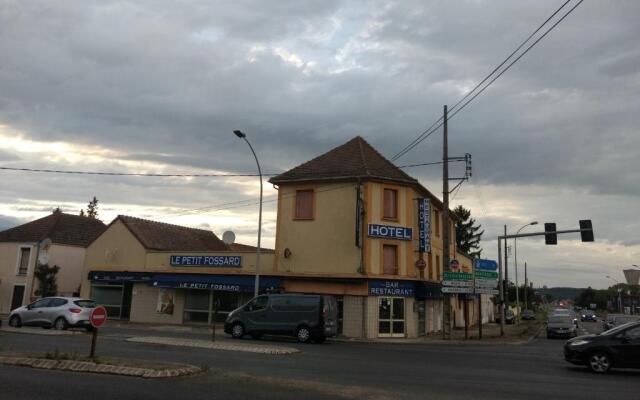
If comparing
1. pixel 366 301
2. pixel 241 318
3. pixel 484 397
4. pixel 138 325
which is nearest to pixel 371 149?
pixel 366 301

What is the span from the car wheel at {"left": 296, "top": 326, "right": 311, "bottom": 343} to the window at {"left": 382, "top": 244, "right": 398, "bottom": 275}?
793cm

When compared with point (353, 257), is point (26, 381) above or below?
below

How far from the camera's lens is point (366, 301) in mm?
28266

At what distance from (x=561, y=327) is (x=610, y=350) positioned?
63.0ft

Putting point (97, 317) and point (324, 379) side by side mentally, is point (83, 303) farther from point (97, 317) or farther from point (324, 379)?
point (324, 379)

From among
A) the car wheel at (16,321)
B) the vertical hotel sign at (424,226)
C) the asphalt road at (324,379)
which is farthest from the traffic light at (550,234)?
the car wheel at (16,321)

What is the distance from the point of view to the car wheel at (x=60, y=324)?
24041 mm

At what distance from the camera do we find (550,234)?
27188 millimetres

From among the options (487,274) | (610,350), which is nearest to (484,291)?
(487,274)

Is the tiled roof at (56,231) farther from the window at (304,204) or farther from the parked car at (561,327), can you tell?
the parked car at (561,327)

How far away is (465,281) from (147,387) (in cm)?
2049

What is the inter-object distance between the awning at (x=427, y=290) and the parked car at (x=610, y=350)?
49.6 feet

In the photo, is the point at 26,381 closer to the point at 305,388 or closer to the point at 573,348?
the point at 305,388

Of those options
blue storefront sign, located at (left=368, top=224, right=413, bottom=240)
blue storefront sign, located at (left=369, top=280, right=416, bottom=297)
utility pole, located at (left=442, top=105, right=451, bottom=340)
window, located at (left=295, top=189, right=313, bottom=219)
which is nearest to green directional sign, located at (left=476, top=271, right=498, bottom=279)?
utility pole, located at (left=442, top=105, right=451, bottom=340)
